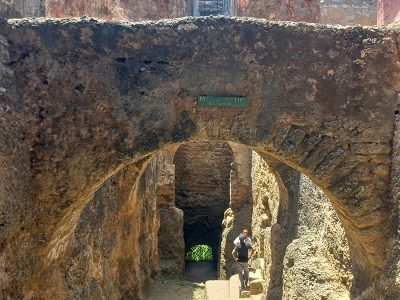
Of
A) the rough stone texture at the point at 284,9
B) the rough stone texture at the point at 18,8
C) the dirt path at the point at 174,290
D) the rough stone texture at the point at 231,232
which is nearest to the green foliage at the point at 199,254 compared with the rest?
the rough stone texture at the point at 231,232

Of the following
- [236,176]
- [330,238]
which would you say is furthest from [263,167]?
[330,238]

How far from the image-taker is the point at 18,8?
4.76 meters

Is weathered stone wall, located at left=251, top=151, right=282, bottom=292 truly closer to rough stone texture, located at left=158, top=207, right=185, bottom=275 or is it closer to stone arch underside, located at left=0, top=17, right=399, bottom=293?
rough stone texture, located at left=158, top=207, right=185, bottom=275

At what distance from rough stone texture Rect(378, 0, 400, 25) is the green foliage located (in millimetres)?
11782

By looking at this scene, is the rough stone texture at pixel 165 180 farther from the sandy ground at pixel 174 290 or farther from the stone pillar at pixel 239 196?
the sandy ground at pixel 174 290

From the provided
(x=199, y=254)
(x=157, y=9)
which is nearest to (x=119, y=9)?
(x=157, y=9)

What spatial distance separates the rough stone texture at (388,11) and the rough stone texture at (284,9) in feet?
7.74

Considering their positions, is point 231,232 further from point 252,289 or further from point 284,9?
point 284,9

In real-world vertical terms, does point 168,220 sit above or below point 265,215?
below

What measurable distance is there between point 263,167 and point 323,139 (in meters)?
4.89

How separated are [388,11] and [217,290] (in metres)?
5.17

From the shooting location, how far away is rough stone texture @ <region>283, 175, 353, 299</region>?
4672 millimetres

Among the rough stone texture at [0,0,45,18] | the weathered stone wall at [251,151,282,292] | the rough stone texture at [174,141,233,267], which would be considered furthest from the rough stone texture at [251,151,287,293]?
the rough stone texture at [174,141,233,267]

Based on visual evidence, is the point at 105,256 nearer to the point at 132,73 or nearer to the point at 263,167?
the point at 132,73
